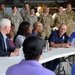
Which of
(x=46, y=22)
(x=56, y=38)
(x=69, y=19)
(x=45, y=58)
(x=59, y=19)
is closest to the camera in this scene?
(x=45, y=58)

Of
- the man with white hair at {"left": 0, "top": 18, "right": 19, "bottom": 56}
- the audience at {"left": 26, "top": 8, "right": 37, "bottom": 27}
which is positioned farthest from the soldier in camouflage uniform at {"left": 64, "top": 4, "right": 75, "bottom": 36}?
the man with white hair at {"left": 0, "top": 18, "right": 19, "bottom": 56}

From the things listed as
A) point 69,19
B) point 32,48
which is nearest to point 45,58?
point 32,48

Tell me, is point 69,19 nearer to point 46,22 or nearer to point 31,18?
point 46,22

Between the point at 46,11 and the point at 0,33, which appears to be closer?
the point at 0,33

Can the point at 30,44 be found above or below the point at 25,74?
above

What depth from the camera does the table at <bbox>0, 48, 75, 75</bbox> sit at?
3938 mm

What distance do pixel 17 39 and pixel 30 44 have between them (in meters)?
3.27

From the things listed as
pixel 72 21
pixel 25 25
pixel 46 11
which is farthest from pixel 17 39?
pixel 72 21

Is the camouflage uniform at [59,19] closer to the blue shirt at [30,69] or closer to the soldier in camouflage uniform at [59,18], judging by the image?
the soldier in camouflage uniform at [59,18]

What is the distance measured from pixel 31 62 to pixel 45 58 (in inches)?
88.8

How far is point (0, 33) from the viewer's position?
4.67m

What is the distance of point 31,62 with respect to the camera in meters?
2.32

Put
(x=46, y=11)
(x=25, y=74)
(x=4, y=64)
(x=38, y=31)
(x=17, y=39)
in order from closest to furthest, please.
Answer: (x=25, y=74) < (x=4, y=64) < (x=17, y=39) < (x=38, y=31) < (x=46, y=11)

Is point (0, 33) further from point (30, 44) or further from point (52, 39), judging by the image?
point (30, 44)
